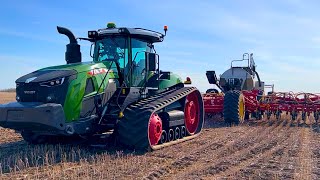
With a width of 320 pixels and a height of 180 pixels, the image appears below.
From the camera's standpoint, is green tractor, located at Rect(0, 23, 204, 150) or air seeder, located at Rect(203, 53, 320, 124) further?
air seeder, located at Rect(203, 53, 320, 124)

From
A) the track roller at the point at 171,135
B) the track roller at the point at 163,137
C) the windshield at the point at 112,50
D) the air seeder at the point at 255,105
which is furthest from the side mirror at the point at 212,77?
the windshield at the point at 112,50

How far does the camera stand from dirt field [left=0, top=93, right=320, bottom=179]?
619 cm

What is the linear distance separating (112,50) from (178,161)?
3.42 metres

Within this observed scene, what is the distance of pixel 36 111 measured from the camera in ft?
23.8

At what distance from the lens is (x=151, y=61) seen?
970cm

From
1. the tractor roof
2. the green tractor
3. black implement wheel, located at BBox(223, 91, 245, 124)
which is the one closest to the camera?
the green tractor

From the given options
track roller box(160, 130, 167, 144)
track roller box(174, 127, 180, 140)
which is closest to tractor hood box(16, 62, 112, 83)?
track roller box(160, 130, 167, 144)

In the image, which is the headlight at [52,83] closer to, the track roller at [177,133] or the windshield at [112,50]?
the windshield at [112,50]

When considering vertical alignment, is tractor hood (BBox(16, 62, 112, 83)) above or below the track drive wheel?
above

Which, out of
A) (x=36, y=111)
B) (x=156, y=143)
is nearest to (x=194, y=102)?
(x=156, y=143)

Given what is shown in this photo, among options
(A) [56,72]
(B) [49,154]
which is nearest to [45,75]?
(A) [56,72]

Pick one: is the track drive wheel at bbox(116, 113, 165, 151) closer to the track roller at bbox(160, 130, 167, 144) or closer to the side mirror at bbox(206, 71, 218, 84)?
the track roller at bbox(160, 130, 167, 144)

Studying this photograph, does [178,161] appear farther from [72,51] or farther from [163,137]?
[72,51]

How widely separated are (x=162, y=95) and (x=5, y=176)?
4.56 meters
